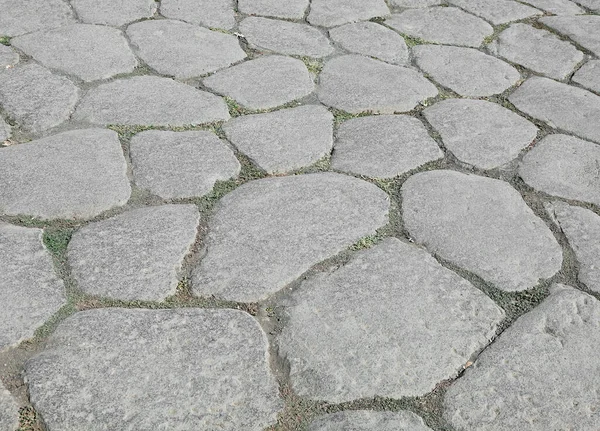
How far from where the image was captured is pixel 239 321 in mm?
1584

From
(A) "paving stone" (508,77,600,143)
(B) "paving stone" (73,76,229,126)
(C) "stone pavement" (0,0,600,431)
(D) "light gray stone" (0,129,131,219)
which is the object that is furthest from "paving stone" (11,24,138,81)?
(A) "paving stone" (508,77,600,143)

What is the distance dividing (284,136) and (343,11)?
3.75 feet

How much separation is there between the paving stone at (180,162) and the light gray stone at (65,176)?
56 mm

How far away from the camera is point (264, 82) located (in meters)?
2.58

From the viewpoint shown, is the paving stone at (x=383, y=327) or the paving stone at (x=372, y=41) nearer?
the paving stone at (x=383, y=327)

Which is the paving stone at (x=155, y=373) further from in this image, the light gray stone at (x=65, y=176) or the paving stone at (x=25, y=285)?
the light gray stone at (x=65, y=176)

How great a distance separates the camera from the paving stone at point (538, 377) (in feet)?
4.72

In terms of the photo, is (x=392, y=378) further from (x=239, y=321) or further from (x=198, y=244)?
(x=198, y=244)

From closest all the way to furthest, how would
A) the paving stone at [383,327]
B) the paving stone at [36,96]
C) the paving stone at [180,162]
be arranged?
the paving stone at [383,327] → the paving stone at [180,162] → the paving stone at [36,96]

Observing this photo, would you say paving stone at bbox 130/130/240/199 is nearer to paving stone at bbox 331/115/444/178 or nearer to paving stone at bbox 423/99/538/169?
paving stone at bbox 331/115/444/178

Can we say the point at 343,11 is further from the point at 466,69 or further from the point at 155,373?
the point at 155,373


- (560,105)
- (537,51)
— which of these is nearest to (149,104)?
(560,105)

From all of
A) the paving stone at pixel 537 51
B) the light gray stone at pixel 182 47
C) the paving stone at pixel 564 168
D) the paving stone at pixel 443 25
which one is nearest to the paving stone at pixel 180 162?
the light gray stone at pixel 182 47

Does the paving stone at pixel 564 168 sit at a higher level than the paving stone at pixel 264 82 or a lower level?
higher
